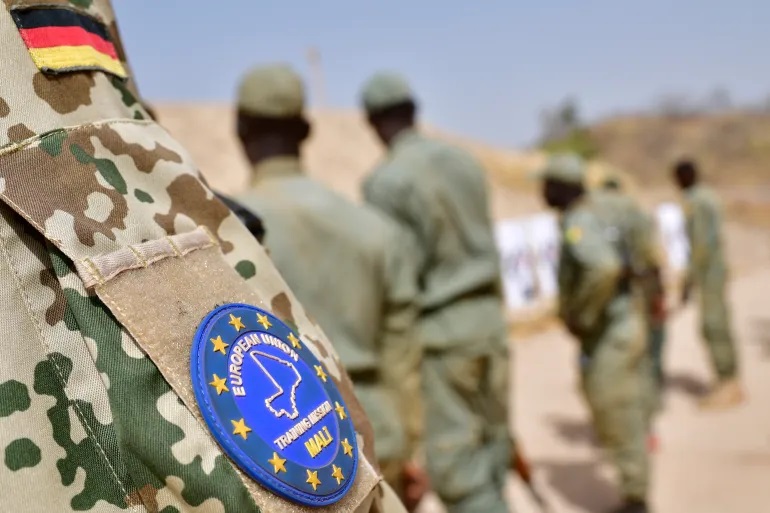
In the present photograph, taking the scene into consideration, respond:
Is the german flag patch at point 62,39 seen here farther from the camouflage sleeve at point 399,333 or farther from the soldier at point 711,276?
the soldier at point 711,276

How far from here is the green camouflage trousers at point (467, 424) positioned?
11.0ft

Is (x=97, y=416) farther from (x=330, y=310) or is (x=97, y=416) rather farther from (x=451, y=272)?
(x=451, y=272)

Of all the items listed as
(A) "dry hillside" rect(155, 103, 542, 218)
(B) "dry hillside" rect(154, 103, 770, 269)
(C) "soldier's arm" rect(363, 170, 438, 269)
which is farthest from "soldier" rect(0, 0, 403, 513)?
(A) "dry hillside" rect(155, 103, 542, 218)

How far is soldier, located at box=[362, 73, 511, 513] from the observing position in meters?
3.30

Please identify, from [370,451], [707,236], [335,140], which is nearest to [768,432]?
[707,236]

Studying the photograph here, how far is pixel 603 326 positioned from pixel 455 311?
124 cm

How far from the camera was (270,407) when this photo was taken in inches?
28.8

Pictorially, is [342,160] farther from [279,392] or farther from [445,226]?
[279,392]

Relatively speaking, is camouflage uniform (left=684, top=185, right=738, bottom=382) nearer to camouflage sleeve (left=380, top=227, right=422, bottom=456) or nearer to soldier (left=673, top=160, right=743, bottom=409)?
soldier (left=673, top=160, right=743, bottom=409)

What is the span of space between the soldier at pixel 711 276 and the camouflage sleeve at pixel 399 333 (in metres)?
4.33

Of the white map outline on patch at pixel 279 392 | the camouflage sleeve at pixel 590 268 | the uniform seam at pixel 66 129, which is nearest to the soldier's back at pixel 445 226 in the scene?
the camouflage sleeve at pixel 590 268

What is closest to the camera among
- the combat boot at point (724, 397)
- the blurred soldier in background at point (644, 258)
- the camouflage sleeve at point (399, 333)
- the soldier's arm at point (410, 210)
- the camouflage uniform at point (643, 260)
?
the camouflage sleeve at point (399, 333)

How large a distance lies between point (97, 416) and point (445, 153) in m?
2.76

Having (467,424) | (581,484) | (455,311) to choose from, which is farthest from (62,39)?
(581,484)
